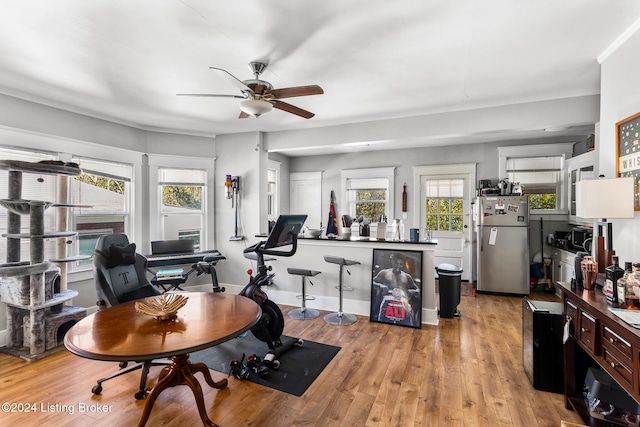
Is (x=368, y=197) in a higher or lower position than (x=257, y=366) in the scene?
higher

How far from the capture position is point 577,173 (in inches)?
186

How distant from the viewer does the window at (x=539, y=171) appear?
17.3 feet

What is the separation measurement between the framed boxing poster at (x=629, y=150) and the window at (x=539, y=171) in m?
3.19

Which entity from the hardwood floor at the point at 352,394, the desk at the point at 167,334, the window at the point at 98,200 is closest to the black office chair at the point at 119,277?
the hardwood floor at the point at 352,394

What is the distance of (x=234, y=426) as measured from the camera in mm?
1989

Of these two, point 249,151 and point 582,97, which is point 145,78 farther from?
point 582,97

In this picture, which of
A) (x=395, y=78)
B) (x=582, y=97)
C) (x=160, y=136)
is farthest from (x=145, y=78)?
(x=582, y=97)

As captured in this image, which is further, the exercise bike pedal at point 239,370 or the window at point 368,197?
the window at point 368,197

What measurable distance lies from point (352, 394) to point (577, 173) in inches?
189

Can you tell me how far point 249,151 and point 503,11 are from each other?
3727mm

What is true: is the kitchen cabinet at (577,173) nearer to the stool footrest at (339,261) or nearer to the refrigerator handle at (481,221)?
the refrigerator handle at (481,221)

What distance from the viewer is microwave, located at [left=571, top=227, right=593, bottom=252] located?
424 centimetres

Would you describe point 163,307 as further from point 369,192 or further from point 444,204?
point 444,204

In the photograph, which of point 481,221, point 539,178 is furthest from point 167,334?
point 539,178
